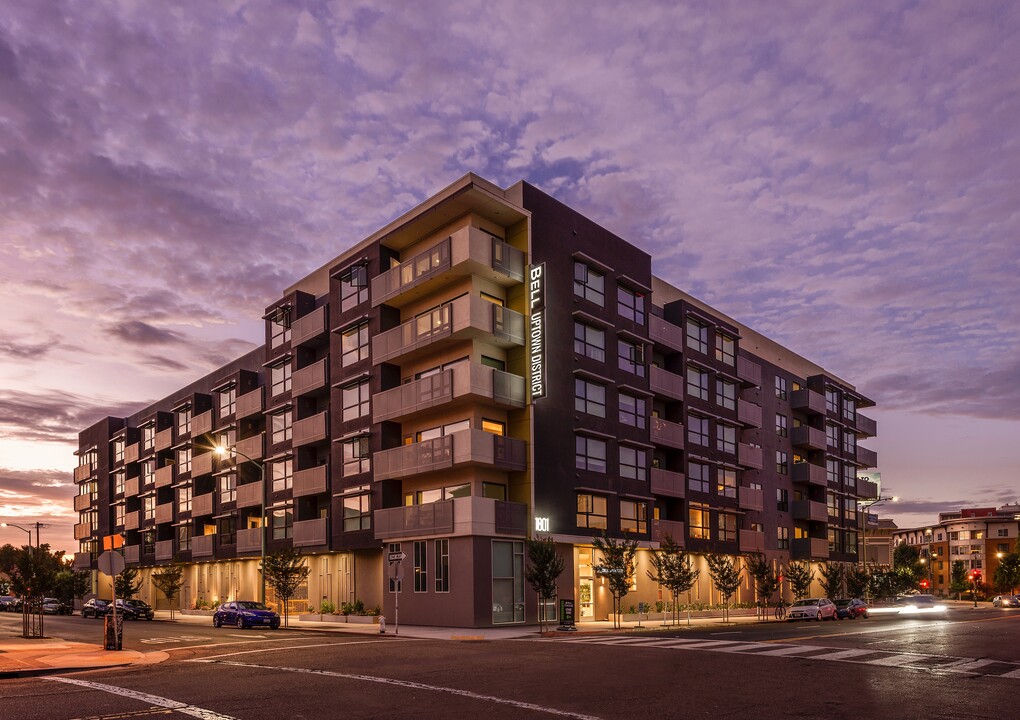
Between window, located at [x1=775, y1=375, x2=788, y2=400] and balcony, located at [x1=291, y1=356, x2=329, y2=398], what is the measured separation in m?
38.3

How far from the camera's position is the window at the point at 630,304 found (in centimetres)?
4934

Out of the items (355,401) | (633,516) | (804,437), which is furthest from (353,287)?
(804,437)

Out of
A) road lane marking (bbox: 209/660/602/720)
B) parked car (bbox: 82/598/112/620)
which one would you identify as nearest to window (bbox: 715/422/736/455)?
road lane marking (bbox: 209/660/602/720)

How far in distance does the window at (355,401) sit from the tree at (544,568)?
45.4ft

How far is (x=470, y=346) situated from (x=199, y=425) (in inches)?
1446

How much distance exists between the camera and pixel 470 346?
41.6 metres

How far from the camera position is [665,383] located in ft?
170

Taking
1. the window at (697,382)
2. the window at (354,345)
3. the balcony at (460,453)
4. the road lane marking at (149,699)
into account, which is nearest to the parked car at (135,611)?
the window at (354,345)

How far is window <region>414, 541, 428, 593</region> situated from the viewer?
135 feet

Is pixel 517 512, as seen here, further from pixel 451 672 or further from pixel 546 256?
pixel 451 672

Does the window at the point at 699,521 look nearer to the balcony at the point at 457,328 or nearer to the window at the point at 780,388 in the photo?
the window at the point at 780,388

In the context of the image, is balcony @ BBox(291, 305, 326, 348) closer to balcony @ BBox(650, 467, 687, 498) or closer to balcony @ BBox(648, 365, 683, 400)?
balcony @ BBox(648, 365, 683, 400)

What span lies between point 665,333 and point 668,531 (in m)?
12.3

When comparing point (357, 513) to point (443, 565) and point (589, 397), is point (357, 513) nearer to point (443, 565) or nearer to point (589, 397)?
point (443, 565)
